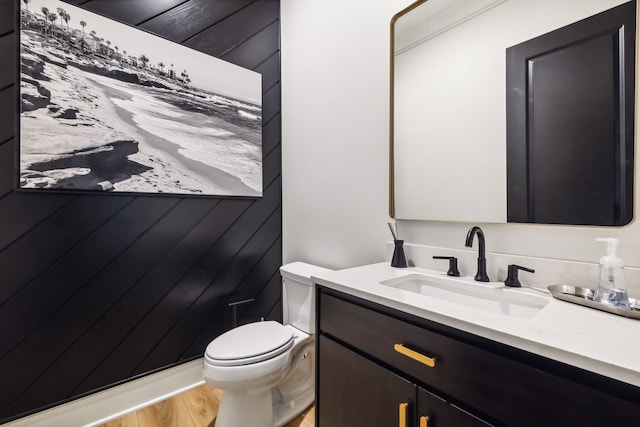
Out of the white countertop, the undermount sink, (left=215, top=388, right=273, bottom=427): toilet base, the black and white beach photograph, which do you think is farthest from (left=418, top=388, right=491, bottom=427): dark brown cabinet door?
the black and white beach photograph

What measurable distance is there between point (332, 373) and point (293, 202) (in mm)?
1275

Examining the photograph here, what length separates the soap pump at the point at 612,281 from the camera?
72cm

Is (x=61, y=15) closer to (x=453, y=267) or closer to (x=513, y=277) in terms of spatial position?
(x=453, y=267)

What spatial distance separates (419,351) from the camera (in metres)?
0.74

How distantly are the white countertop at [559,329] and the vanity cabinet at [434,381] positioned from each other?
25 mm

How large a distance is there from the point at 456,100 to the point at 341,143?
2.20 ft

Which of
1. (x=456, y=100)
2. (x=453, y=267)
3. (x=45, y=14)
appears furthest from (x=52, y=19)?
(x=453, y=267)

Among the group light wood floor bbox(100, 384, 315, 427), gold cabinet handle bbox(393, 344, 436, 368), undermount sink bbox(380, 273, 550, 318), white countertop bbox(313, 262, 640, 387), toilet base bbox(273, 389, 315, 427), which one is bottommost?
light wood floor bbox(100, 384, 315, 427)

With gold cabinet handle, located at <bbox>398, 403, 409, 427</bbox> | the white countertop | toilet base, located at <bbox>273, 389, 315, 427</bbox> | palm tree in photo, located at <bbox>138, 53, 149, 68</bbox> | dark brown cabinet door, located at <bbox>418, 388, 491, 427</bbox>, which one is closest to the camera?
the white countertop

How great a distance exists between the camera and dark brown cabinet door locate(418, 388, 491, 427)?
0.64m

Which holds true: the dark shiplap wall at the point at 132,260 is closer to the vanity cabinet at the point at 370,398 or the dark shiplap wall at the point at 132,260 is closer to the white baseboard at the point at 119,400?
the white baseboard at the point at 119,400

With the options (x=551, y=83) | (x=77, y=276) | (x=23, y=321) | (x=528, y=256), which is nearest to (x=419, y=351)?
(x=528, y=256)

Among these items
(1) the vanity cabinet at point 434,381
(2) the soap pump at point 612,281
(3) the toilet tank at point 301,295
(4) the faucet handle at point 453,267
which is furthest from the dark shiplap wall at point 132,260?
(2) the soap pump at point 612,281

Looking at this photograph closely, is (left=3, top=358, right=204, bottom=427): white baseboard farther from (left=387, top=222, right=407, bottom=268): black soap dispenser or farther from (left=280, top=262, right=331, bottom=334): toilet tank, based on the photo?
(left=387, top=222, right=407, bottom=268): black soap dispenser
